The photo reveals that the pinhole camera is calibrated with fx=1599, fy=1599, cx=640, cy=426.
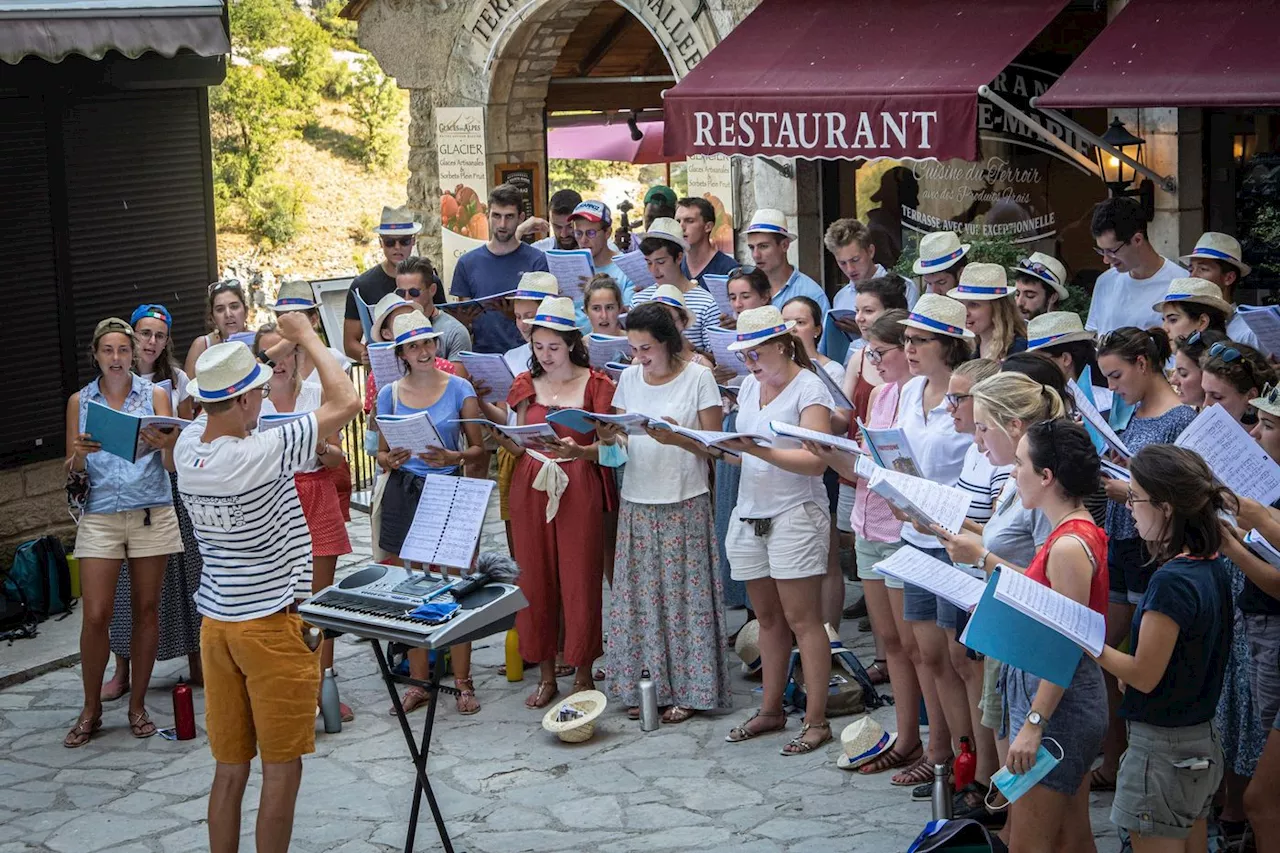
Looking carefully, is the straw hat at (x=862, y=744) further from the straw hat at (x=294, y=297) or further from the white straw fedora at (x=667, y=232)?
the straw hat at (x=294, y=297)

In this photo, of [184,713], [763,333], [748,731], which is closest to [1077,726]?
[763,333]

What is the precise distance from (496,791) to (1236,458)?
11.4 feet

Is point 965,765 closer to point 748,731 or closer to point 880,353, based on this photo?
point 748,731

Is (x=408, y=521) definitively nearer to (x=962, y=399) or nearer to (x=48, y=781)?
(x=48, y=781)

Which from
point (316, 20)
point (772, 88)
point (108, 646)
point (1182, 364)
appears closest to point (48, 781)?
point (108, 646)

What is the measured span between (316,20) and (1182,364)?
28.9m

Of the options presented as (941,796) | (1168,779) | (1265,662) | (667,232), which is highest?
(667,232)

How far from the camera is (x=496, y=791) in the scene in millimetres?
7031

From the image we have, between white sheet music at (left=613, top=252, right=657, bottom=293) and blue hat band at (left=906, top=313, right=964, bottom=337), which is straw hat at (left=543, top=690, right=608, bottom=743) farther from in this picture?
white sheet music at (left=613, top=252, right=657, bottom=293)

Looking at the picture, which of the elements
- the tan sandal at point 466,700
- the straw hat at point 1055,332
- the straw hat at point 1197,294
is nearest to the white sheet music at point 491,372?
the tan sandal at point 466,700

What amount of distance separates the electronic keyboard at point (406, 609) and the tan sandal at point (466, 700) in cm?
193

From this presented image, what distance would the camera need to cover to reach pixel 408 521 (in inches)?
312

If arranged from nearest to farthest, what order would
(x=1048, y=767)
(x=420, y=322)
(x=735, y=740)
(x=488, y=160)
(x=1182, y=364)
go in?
(x=1048, y=767), (x=1182, y=364), (x=735, y=740), (x=420, y=322), (x=488, y=160)

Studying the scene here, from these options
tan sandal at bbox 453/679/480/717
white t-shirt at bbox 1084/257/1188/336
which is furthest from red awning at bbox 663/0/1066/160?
tan sandal at bbox 453/679/480/717
